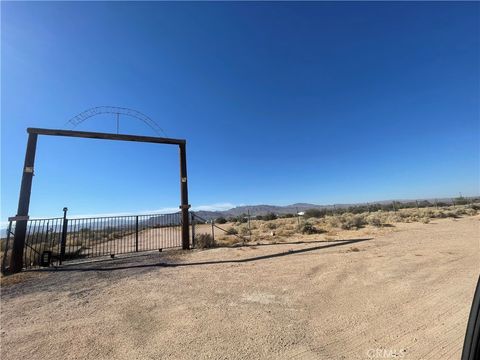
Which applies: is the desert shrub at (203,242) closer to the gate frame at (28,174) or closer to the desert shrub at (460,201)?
the gate frame at (28,174)

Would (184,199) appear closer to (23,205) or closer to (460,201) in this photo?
(23,205)

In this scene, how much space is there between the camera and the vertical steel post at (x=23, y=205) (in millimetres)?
10359

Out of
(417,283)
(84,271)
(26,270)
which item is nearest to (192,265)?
(84,271)

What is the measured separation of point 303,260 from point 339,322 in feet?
17.7

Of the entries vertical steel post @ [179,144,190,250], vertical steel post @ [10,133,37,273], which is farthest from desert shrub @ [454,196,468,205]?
vertical steel post @ [10,133,37,273]

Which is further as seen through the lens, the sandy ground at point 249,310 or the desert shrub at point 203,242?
the desert shrub at point 203,242

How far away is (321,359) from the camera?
3645 millimetres

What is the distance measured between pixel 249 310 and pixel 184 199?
970cm

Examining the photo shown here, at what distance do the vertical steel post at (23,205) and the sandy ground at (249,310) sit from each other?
110 centimetres

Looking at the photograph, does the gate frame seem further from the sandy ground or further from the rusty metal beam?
the sandy ground

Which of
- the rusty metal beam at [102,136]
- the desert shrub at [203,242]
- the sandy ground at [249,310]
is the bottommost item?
the sandy ground at [249,310]

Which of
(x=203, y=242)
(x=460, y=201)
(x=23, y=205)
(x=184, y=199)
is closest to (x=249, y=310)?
(x=184, y=199)

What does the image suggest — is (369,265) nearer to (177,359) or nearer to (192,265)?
(192,265)

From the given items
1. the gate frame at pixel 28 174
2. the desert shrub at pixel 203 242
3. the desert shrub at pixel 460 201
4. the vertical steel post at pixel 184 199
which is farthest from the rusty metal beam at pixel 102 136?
the desert shrub at pixel 460 201
